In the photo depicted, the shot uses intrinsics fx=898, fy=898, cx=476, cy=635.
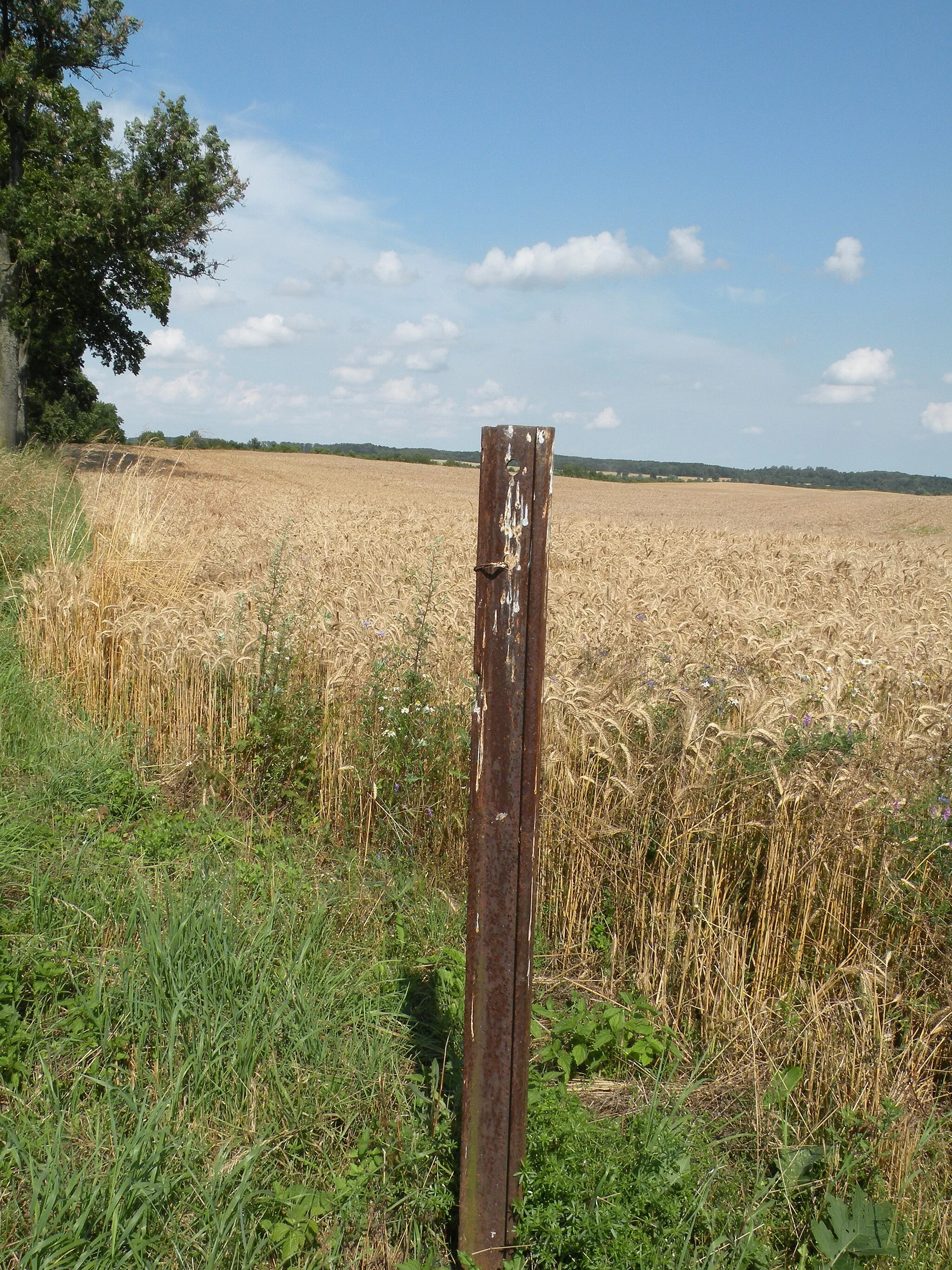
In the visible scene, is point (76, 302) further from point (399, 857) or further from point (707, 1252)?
point (707, 1252)

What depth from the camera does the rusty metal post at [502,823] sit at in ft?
6.47

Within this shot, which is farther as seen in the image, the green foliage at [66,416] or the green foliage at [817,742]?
the green foliage at [66,416]

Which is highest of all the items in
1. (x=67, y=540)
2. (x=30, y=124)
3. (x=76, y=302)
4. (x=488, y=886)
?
(x=30, y=124)

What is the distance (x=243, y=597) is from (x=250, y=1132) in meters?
3.86

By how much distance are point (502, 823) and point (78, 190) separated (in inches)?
876

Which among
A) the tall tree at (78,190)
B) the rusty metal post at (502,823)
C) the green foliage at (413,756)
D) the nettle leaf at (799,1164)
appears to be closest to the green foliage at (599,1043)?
the nettle leaf at (799,1164)

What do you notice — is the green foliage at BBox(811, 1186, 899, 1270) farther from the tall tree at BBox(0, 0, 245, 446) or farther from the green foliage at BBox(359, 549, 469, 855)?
the tall tree at BBox(0, 0, 245, 446)

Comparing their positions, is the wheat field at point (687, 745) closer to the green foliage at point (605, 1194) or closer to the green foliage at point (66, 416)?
the green foliage at point (605, 1194)

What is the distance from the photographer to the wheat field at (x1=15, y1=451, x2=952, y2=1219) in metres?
2.94

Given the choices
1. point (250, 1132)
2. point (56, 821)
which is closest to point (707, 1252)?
point (250, 1132)

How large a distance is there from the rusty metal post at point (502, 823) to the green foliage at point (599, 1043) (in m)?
0.60

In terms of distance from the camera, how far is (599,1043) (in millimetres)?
2807

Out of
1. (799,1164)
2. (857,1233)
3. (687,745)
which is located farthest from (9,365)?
(857,1233)

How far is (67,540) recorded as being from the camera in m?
7.63
